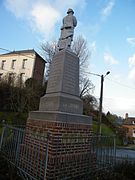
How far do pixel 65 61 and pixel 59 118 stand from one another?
1.77 meters

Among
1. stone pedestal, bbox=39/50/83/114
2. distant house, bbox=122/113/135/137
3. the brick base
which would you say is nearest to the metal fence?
the brick base

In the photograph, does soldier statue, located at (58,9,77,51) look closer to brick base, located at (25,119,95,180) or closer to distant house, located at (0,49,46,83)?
brick base, located at (25,119,95,180)

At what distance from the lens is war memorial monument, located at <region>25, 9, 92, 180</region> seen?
13.8 feet

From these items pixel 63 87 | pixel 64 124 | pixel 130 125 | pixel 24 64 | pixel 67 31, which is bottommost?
pixel 64 124

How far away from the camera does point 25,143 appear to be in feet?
16.4

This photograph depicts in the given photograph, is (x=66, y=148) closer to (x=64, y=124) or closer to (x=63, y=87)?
(x=64, y=124)

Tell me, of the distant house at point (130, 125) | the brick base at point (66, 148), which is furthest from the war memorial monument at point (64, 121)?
the distant house at point (130, 125)

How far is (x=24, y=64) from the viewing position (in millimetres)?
31688

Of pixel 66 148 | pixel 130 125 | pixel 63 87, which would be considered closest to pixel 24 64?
pixel 63 87

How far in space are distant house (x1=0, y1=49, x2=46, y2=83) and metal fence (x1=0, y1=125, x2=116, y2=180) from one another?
2499 centimetres

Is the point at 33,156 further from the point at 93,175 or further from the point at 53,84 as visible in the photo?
the point at 53,84

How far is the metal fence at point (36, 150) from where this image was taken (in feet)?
13.8

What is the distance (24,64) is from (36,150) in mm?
28609

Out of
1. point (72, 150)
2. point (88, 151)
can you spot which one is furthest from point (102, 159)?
point (72, 150)
